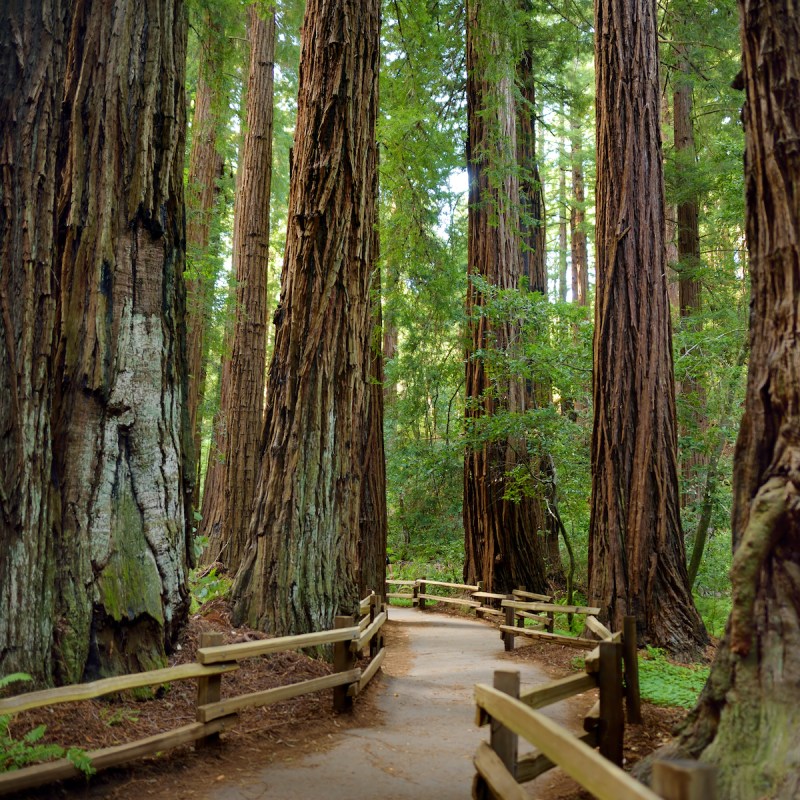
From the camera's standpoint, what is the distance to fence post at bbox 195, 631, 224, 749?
209 inches

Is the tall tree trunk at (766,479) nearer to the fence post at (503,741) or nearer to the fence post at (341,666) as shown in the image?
the fence post at (503,741)

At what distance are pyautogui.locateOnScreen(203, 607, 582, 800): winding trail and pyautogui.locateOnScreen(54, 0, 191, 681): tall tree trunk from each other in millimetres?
1483

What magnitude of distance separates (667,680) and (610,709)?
282 cm

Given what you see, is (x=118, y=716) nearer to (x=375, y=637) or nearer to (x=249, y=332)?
(x=375, y=637)

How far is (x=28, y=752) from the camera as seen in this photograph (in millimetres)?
4160

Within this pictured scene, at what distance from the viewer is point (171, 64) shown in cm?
625

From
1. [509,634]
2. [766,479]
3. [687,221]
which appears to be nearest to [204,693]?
[766,479]

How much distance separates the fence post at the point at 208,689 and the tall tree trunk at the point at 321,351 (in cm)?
182

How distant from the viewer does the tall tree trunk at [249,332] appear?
1279 cm

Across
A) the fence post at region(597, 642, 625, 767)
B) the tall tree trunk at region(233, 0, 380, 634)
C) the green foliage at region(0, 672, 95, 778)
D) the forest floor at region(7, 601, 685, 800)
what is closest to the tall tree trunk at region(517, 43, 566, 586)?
the tall tree trunk at region(233, 0, 380, 634)

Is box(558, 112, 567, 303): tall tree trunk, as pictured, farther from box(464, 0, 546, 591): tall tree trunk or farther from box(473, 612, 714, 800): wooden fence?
box(473, 612, 714, 800): wooden fence

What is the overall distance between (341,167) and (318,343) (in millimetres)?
1966

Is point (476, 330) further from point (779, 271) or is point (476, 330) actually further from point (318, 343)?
point (779, 271)

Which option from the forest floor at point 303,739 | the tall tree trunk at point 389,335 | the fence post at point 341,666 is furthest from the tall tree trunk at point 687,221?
the fence post at point 341,666
